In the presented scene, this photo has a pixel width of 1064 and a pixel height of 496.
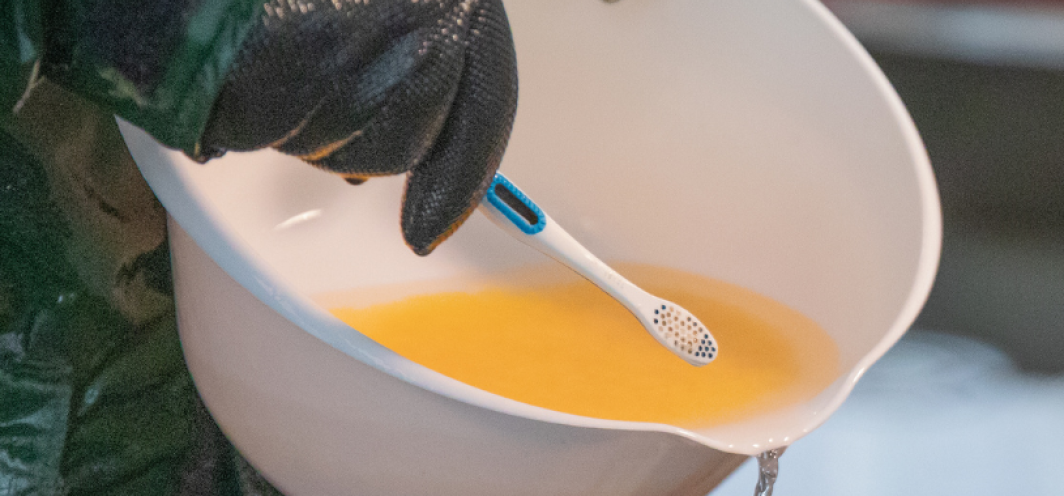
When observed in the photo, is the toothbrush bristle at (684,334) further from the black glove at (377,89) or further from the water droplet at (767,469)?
the black glove at (377,89)

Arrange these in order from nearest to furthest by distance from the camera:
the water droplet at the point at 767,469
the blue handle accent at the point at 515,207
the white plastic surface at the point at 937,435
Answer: the water droplet at the point at 767,469, the blue handle accent at the point at 515,207, the white plastic surface at the point at 937,435

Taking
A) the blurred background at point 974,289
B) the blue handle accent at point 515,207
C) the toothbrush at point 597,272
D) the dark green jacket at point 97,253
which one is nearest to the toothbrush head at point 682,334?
the toothbrush at point 597,272

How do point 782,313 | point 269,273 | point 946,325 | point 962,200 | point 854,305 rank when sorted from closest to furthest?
point 269,273 → point 854,305 → point 782,313 → point 946,325 → point 962,200

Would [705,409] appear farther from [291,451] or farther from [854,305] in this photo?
[291,451]

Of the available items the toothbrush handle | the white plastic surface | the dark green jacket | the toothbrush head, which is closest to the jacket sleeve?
the dark green jacket

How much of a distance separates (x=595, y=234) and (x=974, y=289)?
0.49 m

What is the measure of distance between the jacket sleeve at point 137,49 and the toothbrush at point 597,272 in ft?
0.99

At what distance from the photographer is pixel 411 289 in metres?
0.81

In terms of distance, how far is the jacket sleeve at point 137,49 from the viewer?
0.30 metres

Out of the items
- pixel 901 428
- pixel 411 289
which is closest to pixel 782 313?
pixel 901 428

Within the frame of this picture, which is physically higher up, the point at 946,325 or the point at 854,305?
the point at 854,305

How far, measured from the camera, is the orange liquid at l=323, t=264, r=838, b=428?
2.06 ft

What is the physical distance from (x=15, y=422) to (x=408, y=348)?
11.8 inches

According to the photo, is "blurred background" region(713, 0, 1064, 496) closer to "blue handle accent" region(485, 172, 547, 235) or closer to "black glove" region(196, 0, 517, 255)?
"blue handle accent" region(485, 172, 547, 235)
